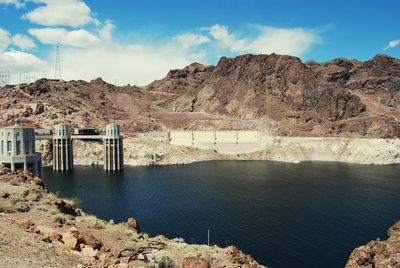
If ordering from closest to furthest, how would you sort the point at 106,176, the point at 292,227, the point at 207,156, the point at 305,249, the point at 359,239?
the point at 305,249 → the point at 359,239 → the point at 292,227 → the point at 106,176 → the point at 207,156

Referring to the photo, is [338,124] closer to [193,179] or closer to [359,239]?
[193,179]

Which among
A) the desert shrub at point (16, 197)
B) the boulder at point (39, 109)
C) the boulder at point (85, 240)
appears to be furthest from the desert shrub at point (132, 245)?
the boulder at point (39, 109)

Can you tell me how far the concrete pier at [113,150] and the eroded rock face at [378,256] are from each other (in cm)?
10245

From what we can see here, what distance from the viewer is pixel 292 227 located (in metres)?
56.6

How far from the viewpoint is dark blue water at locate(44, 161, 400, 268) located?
50094 millimetres

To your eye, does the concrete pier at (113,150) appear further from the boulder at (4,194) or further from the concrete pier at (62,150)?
the boulder at (4,194)

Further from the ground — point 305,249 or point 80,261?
point 80,261

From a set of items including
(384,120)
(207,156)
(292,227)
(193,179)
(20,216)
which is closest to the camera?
(20,216)

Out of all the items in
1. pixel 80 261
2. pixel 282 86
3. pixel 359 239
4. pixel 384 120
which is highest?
pixel 282 86

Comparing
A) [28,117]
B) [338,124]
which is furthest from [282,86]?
[28,117]

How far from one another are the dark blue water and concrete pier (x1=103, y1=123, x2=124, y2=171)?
3.96m

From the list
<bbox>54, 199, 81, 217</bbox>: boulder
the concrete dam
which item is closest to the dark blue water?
<bbox>54, 199, 81, 217</bbox>: boulder

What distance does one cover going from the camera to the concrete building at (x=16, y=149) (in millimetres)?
59906

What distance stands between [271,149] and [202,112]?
54.5 metres
